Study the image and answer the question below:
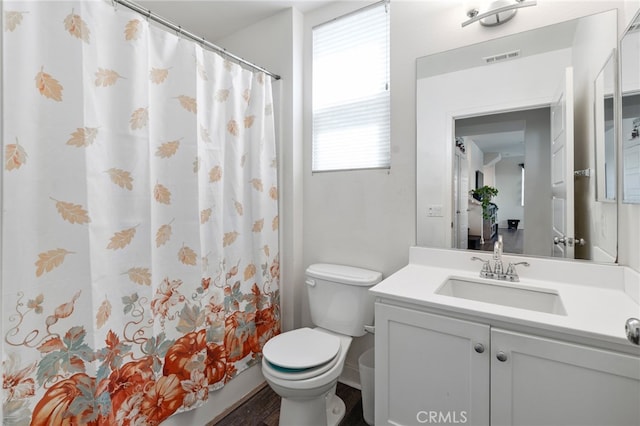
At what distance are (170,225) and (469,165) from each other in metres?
1.52

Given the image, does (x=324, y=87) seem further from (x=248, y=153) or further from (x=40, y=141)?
(x=40, y=141)

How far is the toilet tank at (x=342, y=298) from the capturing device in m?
1.69

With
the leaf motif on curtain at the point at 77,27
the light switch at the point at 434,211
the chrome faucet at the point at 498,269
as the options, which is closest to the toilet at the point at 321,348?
the light switch at the point at 434,211

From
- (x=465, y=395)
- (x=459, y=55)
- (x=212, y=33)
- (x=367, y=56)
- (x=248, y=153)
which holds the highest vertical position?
(x=212, y=33)

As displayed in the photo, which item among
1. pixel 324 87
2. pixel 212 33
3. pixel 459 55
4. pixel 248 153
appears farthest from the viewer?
pixel 212 33

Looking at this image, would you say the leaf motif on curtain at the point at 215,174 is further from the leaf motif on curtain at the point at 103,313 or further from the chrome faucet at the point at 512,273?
the chrome faucet at the point at 512,273

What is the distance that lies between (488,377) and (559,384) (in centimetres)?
19

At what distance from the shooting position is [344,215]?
6.39 feet

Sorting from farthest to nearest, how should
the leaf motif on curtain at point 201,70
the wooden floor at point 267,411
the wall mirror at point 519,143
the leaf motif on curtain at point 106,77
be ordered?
1. the wooden floor at point 267,411
2. the leaf motif on curtain at point 201,70
3. the wall mirror at point 519,143
4. the leaf motif on curtain at point 106,77

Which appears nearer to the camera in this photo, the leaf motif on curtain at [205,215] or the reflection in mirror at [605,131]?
the reflection in mirror at [605,131]

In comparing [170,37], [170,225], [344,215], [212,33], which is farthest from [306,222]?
[212,33]

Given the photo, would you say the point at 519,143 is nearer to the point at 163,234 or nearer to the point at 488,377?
the point at 488,377

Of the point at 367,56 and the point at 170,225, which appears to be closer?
the point at 170,225

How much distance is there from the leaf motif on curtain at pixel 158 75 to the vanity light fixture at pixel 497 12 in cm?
143
